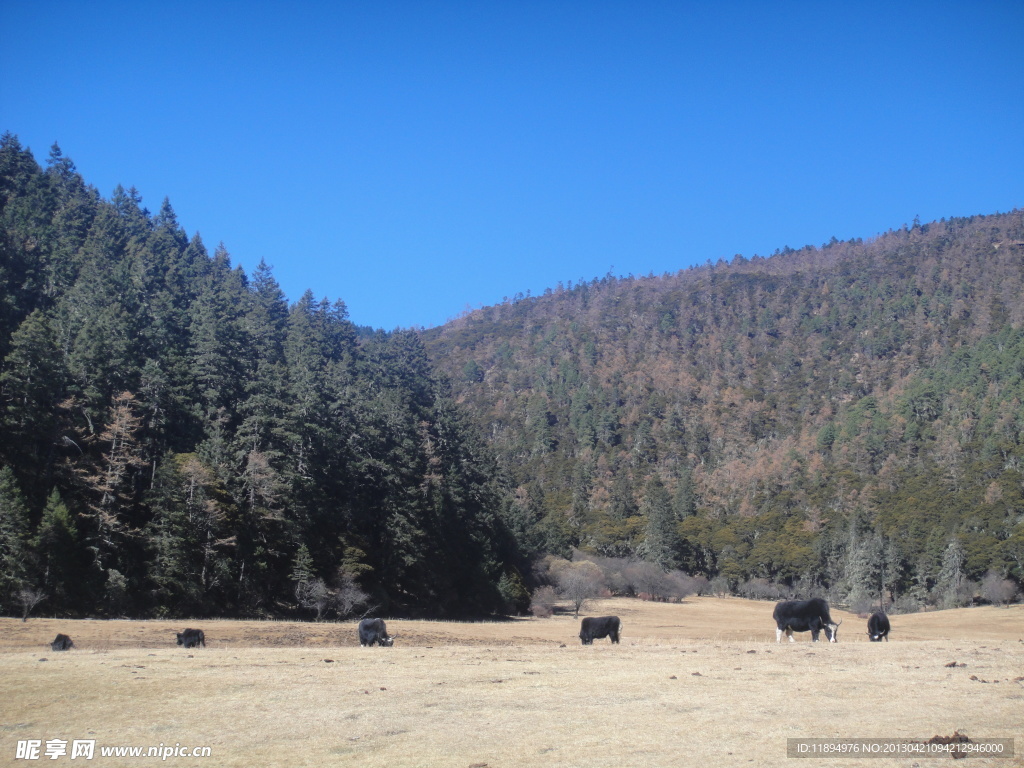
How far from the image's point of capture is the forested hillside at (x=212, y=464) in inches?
1729

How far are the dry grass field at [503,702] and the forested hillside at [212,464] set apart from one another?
16.9 metres

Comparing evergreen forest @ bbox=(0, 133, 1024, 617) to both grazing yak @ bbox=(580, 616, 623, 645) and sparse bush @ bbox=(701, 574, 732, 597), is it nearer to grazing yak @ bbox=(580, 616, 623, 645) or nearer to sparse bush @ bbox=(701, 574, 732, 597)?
sparse bush @ bbox=(701, 574, 732, 597)

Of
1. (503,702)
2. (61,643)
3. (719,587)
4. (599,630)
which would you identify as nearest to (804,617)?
(599,630)

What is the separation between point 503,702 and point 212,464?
36685mm

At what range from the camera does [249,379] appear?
58.7 m

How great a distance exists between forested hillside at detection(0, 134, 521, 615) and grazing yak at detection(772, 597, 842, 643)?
28.1 m

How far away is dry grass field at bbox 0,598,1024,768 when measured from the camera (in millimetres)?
12695

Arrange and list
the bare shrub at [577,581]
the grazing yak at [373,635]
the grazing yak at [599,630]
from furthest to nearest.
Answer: the bare shrub at [577,581] < the grazing yak at [599,630] < the grazing yak at [373,635]

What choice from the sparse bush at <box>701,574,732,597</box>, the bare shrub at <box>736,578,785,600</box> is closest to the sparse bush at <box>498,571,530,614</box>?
the sparse bush at <box>701,574,732,597</box>

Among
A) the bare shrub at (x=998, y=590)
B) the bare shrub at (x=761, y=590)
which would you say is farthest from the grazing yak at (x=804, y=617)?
the bare shrub at (x=761, y=590)

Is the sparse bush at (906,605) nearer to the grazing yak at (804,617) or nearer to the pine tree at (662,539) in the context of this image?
the pine tree at (662,539)

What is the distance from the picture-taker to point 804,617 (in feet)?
102

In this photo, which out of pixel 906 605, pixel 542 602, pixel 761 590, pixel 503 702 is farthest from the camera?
pixel 761 590

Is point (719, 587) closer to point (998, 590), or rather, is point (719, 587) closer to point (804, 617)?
point (998, 590)
